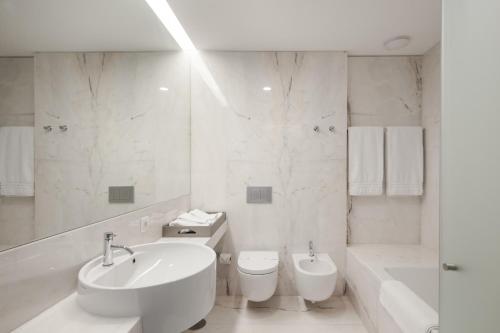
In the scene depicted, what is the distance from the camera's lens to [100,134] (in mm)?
1263

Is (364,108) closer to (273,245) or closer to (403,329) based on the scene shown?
(273,245)

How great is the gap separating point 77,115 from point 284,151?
1.72m

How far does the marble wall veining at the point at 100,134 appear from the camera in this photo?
99cm

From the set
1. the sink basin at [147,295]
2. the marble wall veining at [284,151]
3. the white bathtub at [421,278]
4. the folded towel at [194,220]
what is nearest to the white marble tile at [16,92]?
the sink basin at [147,295]

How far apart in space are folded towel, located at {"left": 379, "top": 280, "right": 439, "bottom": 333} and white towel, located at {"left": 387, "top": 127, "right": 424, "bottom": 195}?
1155 mm

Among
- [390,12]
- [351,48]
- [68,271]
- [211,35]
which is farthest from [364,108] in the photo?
[68,271]

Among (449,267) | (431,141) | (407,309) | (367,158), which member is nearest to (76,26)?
(449,267)

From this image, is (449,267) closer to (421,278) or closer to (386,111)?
(421,278)

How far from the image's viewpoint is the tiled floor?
1919mm

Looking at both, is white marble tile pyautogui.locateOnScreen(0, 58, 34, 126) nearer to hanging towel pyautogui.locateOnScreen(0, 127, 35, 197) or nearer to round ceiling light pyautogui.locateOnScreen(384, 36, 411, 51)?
hanging towel pyautogui.locateOnScreen(0, 127, 35, 197)

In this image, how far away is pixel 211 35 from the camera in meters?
2.12

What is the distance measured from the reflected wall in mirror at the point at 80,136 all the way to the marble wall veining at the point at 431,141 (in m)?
2.44

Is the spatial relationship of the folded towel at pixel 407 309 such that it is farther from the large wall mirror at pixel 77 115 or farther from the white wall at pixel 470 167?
the large wall mirror at pixel 77 115

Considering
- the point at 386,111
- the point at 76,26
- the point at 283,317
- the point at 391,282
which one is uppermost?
the point at 76,26
